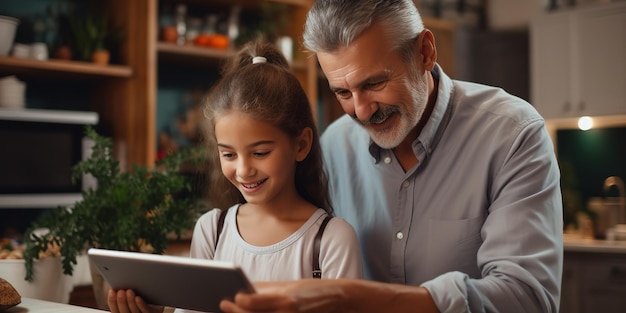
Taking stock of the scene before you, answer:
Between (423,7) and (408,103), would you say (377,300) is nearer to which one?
(408,103)

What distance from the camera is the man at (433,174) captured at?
1.40 metres

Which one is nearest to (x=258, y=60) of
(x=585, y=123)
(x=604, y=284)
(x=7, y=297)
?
(x=7, y=297)

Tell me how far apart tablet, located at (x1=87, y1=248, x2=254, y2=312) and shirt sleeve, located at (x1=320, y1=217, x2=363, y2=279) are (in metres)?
0.33

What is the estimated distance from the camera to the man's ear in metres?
1.62

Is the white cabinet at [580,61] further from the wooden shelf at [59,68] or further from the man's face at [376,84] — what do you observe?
the man's face at [376,84]

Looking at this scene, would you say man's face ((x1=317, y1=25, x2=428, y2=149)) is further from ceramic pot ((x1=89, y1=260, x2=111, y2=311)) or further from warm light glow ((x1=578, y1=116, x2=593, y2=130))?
warm light glow ((x1=578, y1=116, x2=593, y2=130))

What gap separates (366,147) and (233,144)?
0.48 m

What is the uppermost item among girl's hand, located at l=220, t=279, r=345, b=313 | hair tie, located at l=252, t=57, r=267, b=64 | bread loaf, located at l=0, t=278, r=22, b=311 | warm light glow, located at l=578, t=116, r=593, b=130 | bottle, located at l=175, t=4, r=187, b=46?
bottle, located at l=175, t=4, r=187, b=46

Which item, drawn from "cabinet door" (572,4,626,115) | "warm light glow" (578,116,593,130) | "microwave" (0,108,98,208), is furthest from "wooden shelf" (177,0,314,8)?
"warm light glow" (578,116,593,130)

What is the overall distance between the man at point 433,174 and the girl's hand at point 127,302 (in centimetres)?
47

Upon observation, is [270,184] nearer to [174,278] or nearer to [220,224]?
[220,224]

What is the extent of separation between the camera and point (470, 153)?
1638 mm

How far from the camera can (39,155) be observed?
3.09 m

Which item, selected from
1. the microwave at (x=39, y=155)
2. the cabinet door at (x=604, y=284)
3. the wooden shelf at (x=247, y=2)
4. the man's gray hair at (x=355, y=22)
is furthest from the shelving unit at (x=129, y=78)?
the cabinet door at (x=604, y=284)
